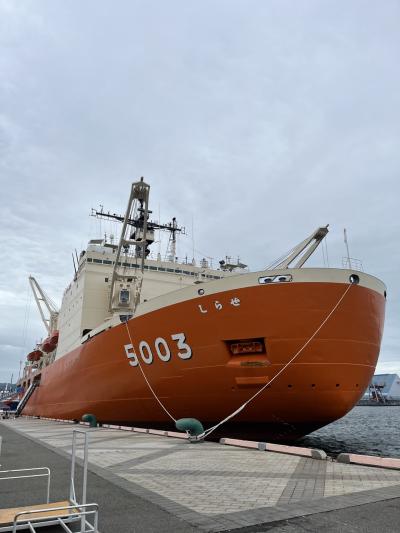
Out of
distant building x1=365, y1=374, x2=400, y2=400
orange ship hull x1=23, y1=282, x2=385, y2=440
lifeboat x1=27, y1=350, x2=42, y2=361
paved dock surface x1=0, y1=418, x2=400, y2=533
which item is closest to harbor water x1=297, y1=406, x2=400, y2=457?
orange ship hull x1=23, y1=282, x2=385, y2=440

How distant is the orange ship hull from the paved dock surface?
112 inches

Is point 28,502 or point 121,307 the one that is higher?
point 121,307

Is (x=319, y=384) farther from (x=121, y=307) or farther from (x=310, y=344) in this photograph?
(x=121, y=307)

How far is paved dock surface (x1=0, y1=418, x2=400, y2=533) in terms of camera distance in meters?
4.61

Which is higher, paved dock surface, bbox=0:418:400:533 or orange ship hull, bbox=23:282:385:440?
orange ship hull, bbox=23:282:385:440

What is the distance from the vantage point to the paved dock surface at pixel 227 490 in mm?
4609

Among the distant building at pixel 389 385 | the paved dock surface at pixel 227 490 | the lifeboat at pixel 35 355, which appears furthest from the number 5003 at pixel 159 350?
the distant building at pixel 389 385

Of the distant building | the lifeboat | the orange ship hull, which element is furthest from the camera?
the distant building

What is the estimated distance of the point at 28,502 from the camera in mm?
5559

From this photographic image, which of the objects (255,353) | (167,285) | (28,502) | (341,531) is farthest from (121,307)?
(341,531)

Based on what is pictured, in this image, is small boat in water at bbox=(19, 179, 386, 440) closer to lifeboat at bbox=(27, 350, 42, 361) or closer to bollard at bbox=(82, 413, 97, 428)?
bollard at bbox=(82, 413, 97, 428)

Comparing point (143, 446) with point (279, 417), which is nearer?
point (143, 446)

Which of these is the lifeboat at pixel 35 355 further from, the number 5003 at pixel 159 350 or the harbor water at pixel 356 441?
the number 5003 at pixel 159 350

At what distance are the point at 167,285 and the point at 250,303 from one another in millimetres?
11953
